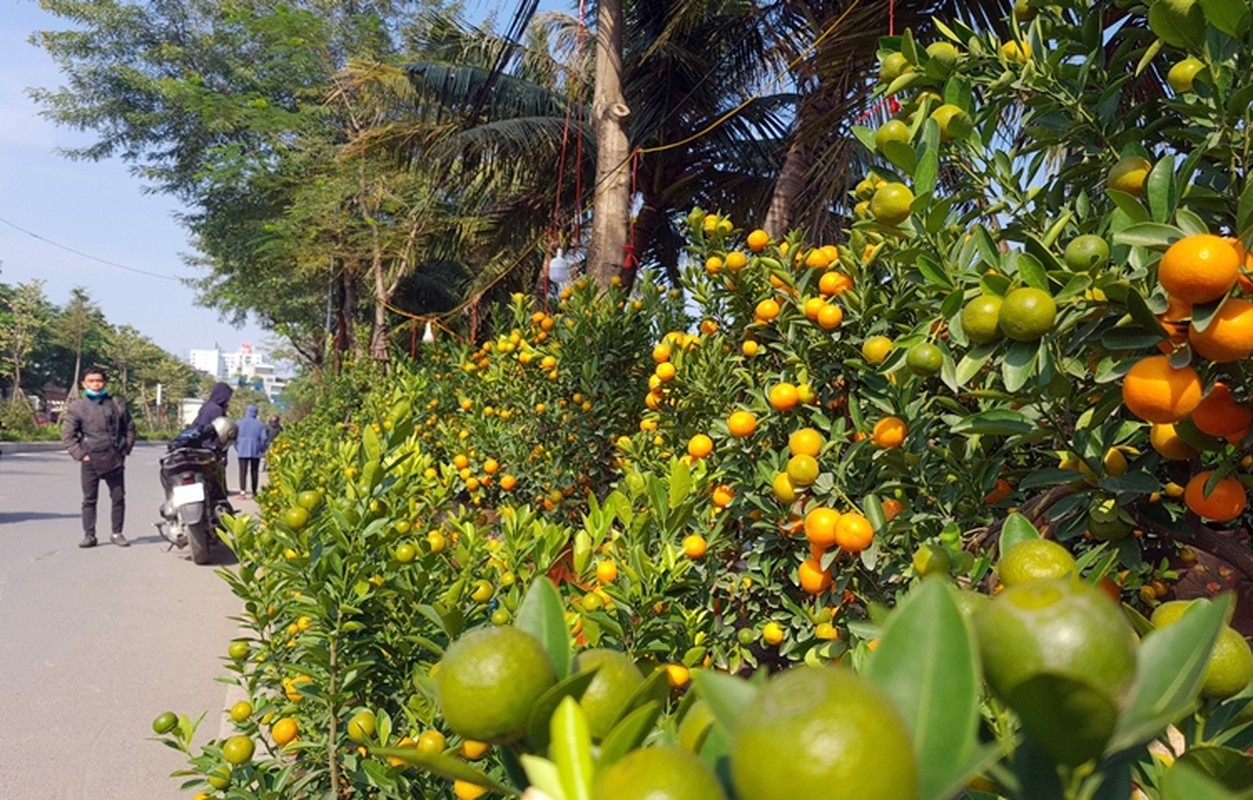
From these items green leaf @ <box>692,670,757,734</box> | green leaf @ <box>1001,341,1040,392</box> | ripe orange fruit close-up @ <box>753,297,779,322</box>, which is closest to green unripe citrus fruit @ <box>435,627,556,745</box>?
green leaf @ <box>692,670,757,734</box>

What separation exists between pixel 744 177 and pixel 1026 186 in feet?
24.7

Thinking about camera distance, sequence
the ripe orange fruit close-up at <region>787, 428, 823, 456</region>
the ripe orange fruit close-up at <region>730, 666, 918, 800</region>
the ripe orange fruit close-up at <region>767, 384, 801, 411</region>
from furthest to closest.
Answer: the ripe orange fruit close-up at <region>767, 384, 801, 411</region>, the ripe orange fruit close-up at <region>787, 428, 823, 456</region>, the ripe orange fruit close-up at <region>730, 666, 918, 800</region>

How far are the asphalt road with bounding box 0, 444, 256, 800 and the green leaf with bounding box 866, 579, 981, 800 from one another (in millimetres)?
2957

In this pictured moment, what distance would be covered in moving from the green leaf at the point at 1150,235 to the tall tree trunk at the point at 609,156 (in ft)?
11.3

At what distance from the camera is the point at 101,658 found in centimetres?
386

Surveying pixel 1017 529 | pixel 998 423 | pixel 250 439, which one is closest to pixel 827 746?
pixel 1017 529

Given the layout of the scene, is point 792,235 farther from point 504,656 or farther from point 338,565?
point 504,656

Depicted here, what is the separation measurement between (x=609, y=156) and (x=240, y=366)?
8545 cm

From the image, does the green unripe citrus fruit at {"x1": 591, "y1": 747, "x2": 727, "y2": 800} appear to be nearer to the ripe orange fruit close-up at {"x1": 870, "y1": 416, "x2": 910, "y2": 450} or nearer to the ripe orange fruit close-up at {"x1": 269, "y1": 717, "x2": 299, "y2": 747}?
the ripe orange fruit close-up at {"x1": 870, "y1": 416, "x2": 910, "y2": 450}

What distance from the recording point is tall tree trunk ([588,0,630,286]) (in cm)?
438

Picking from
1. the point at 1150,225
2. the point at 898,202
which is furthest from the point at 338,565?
the point at 1150,225

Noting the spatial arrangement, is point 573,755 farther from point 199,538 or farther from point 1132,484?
point 199,538

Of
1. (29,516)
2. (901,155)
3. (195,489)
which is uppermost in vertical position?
(901,155)

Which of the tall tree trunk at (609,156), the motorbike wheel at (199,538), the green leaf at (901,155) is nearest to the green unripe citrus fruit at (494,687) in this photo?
the green leaf at (901,155)
